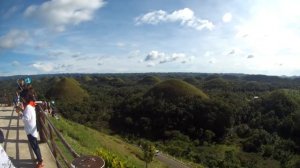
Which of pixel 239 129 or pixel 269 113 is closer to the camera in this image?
pixel 239 129

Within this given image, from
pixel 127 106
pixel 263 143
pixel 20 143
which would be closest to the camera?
pixel 20 143

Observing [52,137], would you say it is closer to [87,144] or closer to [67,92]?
[87,144]

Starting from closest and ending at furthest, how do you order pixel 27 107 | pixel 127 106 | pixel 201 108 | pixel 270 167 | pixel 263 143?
pixel 27 107 < pixel 270 167 < pixel 263 143 < pixel 201 108 < pixel 127 106

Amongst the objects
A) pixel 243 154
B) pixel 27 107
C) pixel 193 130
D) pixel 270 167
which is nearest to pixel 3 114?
pixel 27 107

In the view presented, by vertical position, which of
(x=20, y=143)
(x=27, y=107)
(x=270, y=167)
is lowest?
(x=270, y=167)

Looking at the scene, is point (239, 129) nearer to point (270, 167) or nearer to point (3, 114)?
point (270, 167)

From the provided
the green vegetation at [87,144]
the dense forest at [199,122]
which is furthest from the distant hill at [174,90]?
the green vegetation at [87,144]

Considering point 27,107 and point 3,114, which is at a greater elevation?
point 27,107
